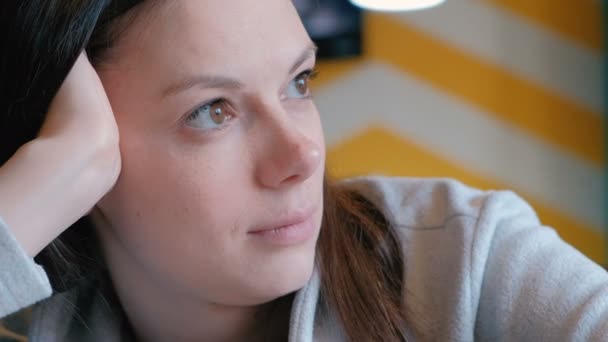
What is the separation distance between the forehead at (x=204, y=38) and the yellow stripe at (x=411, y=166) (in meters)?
1.80

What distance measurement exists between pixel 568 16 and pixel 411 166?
84cm

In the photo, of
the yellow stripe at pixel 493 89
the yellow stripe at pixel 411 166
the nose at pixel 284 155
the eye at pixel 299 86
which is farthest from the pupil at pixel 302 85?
the yellow stripe at pixel 493 89

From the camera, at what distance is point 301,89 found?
986 mm

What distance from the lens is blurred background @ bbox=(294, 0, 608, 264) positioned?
8.80ft

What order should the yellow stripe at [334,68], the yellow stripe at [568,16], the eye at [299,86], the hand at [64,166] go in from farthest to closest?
the yellow stripe at [334,68]
the yellow stripe at [568,16]
the eye at [299,86]
the hand at [64,166]

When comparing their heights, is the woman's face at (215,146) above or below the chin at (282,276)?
above

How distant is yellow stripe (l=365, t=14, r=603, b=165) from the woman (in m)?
1.84

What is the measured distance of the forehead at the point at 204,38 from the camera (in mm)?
856

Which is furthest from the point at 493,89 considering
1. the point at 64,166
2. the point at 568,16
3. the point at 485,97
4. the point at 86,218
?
the point at 64,166

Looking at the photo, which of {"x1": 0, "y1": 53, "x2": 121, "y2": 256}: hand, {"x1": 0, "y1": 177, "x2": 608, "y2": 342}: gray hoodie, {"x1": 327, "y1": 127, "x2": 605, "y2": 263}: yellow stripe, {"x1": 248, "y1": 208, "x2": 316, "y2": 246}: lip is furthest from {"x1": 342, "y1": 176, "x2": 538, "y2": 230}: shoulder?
{"x1": 327, "y1": 127, "x2": 605, "y2": 263}: yellow stripe

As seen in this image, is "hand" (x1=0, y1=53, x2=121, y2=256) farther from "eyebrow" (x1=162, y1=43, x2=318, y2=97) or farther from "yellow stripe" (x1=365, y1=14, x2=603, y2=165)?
"yellow stripe" (x1=365, y1=14, x2=603, y2=165)

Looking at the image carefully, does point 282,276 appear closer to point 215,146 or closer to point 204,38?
point 215,146

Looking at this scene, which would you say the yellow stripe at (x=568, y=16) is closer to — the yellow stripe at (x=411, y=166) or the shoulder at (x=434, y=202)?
the yellow stripe at (x=411, y=166)

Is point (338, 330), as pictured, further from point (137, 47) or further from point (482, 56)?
point (482, 56)
